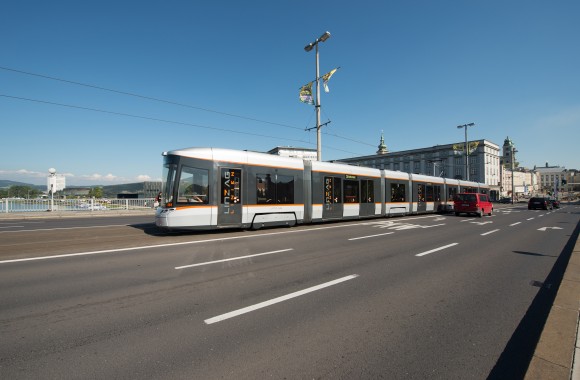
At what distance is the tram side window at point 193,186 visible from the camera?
1054cm

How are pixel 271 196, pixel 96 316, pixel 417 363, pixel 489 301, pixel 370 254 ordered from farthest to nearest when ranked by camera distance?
pixel 271 196 → pixel 370 254 → pixel 489 301 → pixel 96 316 → pixel 417 363

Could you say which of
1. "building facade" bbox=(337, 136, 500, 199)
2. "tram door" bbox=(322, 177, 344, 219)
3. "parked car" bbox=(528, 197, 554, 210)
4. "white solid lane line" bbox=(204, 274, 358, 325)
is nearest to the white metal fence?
"tram door" bbox=(322, 177, 344, 219)

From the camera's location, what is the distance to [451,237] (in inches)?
444

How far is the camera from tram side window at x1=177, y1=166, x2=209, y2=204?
415 inches

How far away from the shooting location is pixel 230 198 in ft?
37.7

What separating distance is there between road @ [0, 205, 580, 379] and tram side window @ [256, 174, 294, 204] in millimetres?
4733

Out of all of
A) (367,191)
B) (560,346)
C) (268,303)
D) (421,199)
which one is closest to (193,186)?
(268,303)

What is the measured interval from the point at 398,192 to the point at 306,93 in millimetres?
9568

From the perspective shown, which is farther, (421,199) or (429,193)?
(429,193)

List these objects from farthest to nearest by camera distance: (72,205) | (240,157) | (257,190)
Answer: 1. (72,205)
2. (257,190)
3. (240,157)

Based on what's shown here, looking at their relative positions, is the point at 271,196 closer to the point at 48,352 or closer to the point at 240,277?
the point at 240,277

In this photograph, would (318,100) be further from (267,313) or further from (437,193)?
(267,313)

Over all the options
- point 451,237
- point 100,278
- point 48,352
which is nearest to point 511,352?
point 48,352

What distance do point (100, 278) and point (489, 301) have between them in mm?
6884
